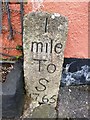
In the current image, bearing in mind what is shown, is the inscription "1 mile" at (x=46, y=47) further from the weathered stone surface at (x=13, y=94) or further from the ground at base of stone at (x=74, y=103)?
the ground at base of stone at (x=74, y=103)

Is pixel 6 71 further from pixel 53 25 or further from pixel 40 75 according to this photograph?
pixel 53 25

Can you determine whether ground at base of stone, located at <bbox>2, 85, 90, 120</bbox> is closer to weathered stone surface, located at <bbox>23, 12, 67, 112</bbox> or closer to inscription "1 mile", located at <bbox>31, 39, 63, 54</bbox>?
weathered stone surface, located at <bbox>23, 12, 67, 112</bbox>

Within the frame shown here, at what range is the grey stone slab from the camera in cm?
228

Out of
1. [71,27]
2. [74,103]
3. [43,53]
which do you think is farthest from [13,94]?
[71,27]

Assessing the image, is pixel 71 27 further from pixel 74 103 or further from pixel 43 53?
pixel 74 103

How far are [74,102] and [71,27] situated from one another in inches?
23.2

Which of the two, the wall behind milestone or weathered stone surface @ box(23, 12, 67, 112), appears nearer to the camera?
weathered stone surface @ box(23, 12, 67, 112)

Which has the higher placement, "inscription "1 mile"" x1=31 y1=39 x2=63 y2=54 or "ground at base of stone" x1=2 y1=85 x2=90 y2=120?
"inscription "1 mile"" x1=31 y1=39 x2=63 y2=54

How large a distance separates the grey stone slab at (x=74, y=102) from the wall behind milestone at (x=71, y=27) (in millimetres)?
283

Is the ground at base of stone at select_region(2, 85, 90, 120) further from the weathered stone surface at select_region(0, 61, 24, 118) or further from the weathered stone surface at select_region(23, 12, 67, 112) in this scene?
the weathered stone surface at select_region(0, 61, 24, 118)

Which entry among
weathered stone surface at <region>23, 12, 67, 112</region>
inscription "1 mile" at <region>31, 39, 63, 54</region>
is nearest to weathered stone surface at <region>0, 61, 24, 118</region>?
weathered stone surface at <region>23, 12, 67, 112</region>

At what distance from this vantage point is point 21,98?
2.27 meters

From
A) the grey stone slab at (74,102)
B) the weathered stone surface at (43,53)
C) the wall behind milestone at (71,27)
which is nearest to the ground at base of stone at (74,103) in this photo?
the grey stone slab at (74,102)

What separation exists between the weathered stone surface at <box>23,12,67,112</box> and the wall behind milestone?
34 centimetres
